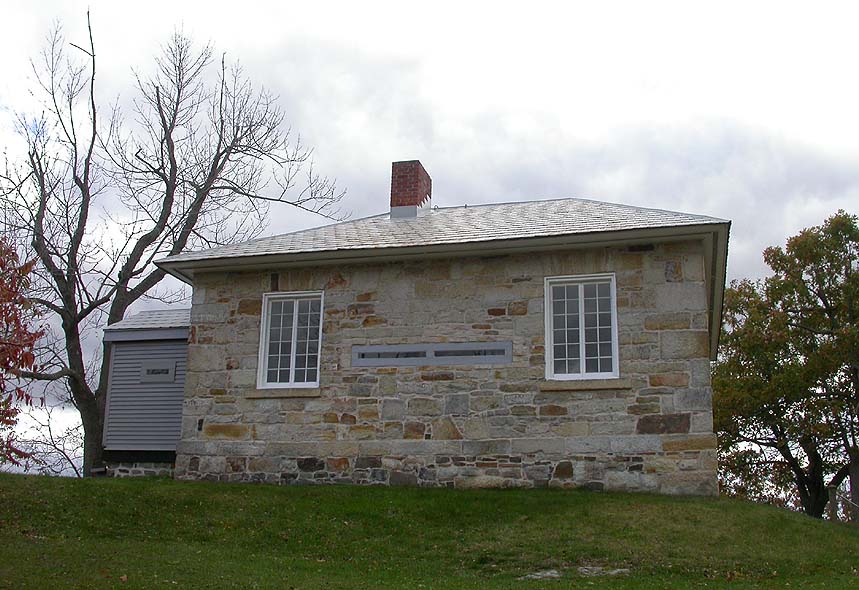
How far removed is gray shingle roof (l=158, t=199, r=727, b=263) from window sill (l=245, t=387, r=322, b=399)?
2.09 metres

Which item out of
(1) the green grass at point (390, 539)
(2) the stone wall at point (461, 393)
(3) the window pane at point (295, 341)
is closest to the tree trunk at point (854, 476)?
(1) the green grass at point (390, 539)

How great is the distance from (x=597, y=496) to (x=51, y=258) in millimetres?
14213

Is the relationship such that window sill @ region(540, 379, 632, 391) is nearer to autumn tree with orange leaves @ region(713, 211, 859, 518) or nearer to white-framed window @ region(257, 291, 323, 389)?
white-framed window @ region(257, 291, 323, 389)

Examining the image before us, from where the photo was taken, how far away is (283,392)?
524 inches

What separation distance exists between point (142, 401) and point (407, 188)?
6.16m

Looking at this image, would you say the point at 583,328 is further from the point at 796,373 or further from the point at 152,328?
the point at 796,373

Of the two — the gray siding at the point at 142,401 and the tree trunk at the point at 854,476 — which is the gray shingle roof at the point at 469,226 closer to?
the gray siding at the point at 142,401

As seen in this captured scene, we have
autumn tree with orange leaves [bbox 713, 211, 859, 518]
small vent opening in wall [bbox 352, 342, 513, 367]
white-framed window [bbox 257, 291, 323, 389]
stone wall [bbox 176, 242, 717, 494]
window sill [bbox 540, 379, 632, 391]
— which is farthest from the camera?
autumn tree with orange leaves [bbox 713, 211, 859, 518]

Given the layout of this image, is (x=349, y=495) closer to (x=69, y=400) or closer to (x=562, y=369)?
(x=562, y=369)

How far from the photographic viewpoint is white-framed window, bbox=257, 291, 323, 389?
534 inches

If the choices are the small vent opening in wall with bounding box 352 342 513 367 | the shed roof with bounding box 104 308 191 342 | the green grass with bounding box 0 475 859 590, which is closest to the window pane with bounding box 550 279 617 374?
the small vent opening in wall with bounding box 352 342 513 367

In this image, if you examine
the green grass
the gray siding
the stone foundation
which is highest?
the gray siding

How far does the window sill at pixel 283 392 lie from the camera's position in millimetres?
13195

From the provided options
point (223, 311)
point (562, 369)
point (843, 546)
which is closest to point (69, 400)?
point (223, 311)
